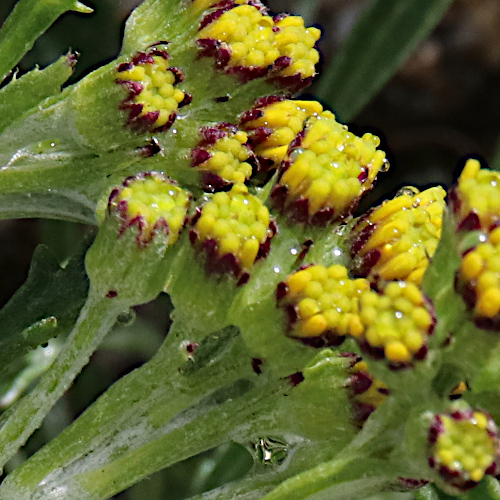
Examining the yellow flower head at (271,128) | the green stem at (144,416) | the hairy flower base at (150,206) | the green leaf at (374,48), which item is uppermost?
the yellow flower head at (271,128)

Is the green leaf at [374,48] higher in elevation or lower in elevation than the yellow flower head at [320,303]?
lower

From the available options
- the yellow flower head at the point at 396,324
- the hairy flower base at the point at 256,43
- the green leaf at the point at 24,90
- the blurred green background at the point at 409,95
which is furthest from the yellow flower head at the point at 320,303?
the blurred green background at the point at 409,95

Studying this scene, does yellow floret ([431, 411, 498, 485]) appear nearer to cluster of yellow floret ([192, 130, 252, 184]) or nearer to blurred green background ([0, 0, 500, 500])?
cluster of yellow floret ([192, 130, 252, 184])

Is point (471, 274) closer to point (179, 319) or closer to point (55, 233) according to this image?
point (179, 319)

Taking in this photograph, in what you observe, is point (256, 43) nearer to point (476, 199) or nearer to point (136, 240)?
point (136, 240)

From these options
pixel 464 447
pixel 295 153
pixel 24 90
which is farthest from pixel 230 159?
pixel 464 447

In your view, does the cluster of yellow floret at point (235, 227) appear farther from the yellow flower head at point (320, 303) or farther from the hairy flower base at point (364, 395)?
the hairy flower base at point (364, 395)
